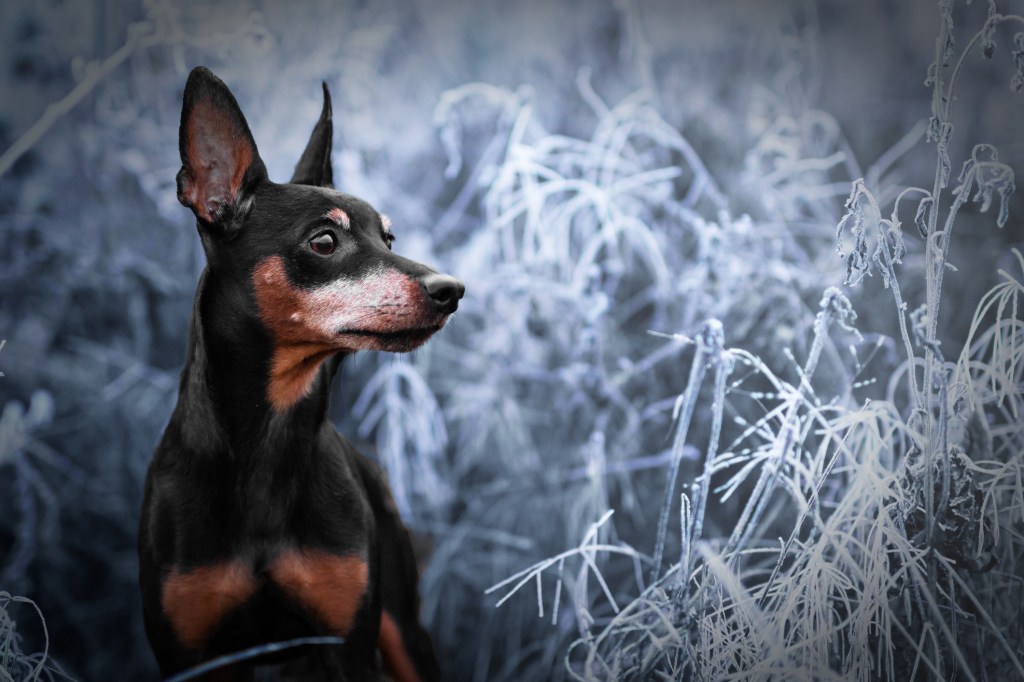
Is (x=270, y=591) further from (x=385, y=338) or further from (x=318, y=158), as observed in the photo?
(x=318, y=158)

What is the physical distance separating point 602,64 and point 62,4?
6.38 feet

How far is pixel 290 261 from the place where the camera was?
2.03 meters

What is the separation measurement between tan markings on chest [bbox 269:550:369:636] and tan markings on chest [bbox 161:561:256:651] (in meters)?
0.09

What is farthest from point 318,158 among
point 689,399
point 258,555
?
point 689,399

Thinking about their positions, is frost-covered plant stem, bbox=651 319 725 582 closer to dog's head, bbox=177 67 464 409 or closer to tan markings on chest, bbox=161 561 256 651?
dog's head, bbox=177 67 464 409

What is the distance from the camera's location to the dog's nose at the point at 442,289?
201cm

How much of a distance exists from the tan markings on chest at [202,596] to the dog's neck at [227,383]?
31 cm

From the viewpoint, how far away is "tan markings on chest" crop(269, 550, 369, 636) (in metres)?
2.06

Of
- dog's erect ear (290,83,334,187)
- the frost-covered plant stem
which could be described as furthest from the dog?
the frost-covered plant stem

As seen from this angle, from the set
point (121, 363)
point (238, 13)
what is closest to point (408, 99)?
point (238, 13)

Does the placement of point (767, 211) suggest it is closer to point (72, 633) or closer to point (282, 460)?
point (282, 460)

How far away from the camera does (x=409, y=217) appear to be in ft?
9.68

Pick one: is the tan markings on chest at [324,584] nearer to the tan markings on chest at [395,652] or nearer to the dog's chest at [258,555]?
the dog's chest at [258,555]

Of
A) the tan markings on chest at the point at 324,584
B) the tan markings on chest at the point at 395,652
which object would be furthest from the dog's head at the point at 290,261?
the tan markings on chest at the point at 395,652
